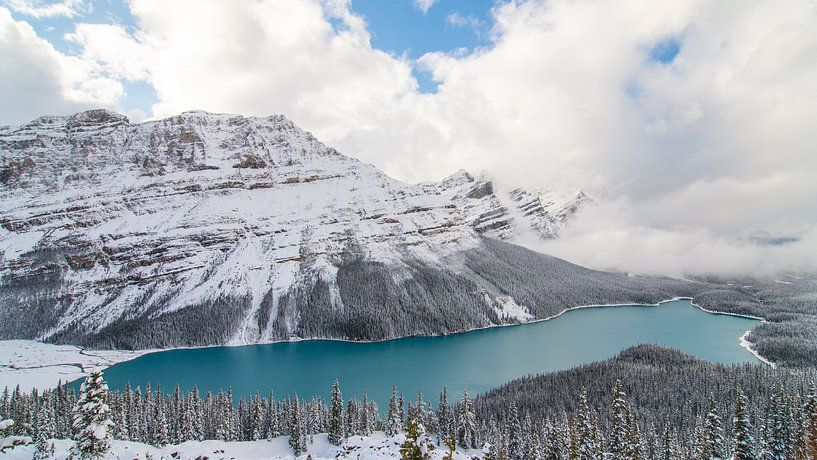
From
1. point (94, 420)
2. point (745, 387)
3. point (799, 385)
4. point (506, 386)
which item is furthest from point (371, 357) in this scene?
point (94, 420)

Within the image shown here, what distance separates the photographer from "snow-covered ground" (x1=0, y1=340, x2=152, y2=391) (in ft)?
474

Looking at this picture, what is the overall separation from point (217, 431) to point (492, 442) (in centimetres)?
4975

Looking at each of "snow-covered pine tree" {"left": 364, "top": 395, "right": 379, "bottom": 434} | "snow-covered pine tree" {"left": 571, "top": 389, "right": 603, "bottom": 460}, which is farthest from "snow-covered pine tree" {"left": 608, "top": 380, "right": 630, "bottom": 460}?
"snow-covered pine tree" {"left": 364, "top": 395, "right": 379, "bottom": 434}

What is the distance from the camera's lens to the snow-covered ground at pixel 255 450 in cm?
6116

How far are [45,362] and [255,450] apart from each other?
5462 inches

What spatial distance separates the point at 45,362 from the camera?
16762cm

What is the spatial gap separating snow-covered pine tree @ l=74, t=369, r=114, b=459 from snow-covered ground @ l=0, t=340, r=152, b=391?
117 m

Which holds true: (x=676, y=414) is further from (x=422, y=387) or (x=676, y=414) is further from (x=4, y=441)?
(x=4, y=441)

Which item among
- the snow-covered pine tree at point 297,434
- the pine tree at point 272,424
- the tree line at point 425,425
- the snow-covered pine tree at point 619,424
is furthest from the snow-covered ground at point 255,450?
the snow-covered pine tree at point 619,424

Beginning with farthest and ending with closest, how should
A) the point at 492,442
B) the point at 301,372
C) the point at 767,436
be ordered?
1. the point at 301,372
2. the point at 492,442
3. the point at 767,436

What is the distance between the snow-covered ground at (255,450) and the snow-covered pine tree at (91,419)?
82.0 feet

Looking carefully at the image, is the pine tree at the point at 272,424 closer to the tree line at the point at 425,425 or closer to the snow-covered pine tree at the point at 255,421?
the tree line at the point at 425,425

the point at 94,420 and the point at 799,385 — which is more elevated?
the point at 94,420

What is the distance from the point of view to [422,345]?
634ft
